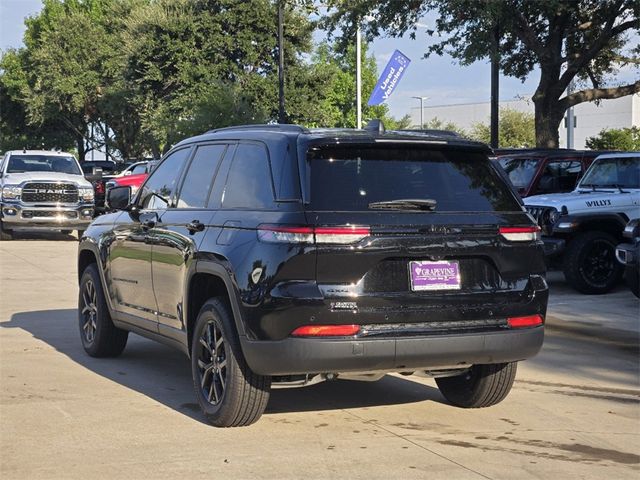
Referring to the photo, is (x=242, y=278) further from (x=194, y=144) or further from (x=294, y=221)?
(x=194, y=144)

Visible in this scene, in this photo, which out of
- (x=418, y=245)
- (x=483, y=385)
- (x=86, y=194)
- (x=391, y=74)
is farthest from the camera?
(x=391, y=74)

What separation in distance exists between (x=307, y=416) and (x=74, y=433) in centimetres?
150

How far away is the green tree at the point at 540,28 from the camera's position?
22578 millimetres

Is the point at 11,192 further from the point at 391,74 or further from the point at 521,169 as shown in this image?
the point at 391,74

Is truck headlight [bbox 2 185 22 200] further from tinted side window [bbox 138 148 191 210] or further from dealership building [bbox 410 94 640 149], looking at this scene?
dealership building [bbox 410 94 640 149]

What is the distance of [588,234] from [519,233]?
25.0 ft

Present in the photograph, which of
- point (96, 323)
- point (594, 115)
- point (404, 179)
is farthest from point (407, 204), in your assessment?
point (594, 115)

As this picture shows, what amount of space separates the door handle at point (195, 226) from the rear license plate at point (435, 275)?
1524 millimetres

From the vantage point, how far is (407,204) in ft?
19.2

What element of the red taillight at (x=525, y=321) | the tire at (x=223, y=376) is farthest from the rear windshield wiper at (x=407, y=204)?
the tire at (x=223, y=376)

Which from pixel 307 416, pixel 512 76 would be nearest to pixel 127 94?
pixel 512 76

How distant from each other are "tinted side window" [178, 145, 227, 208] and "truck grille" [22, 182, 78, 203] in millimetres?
15326

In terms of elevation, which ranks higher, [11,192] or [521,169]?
[521,169]

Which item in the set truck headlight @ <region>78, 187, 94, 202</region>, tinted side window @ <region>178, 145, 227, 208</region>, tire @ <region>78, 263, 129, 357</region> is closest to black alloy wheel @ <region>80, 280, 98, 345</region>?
tire @ <region>78, 263, 129, 357</region>
